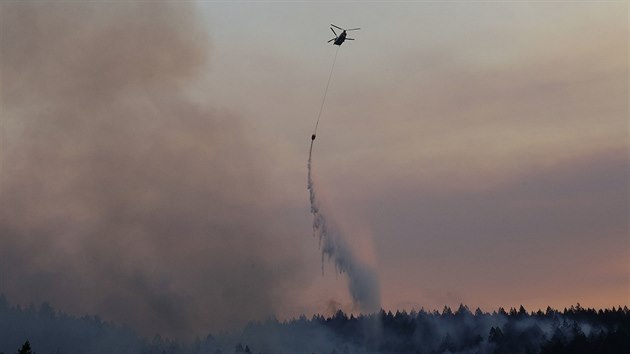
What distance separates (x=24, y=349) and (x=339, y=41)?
101 metres

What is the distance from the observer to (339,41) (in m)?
199

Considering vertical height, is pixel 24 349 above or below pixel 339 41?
below

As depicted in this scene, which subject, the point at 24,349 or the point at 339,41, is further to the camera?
the point at 339,41

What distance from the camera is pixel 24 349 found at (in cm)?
16512
